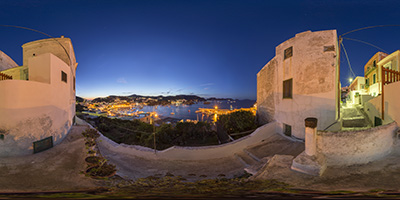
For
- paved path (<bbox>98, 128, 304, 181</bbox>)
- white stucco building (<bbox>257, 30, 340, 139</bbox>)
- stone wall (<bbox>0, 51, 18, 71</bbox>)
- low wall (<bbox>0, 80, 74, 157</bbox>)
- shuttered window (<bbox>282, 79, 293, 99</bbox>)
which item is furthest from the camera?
stone wall (<bbox>0, 51, 18, 71</bbox>)

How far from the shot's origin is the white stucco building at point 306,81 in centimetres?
906

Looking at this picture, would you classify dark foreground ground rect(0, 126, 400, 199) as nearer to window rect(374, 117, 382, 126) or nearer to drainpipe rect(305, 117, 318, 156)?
drainpipe rect(305, 117, 318, 156)

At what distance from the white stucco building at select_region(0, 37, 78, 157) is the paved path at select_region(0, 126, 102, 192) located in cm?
59

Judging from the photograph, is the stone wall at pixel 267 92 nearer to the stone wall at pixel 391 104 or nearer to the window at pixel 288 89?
the window at pixel 288 89

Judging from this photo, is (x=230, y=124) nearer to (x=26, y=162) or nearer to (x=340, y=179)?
(x=340, y=179)

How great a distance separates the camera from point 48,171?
20.9ft

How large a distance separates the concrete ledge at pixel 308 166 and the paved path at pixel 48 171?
264 inches

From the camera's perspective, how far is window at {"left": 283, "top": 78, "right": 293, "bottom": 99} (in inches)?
419

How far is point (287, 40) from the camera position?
35.3 ft

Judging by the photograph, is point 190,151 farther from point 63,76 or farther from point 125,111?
point 125,111

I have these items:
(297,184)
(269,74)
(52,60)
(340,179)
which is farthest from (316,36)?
(52,60)

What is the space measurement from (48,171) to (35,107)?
3750 millimetres

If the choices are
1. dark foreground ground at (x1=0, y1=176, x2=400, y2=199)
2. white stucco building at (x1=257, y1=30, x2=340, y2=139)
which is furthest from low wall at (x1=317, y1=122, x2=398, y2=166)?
white stucco building at (x1=257, y1=30, x2=340, y2=139)

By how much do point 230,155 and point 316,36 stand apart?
880 centimetres
